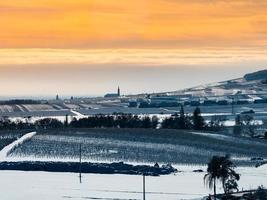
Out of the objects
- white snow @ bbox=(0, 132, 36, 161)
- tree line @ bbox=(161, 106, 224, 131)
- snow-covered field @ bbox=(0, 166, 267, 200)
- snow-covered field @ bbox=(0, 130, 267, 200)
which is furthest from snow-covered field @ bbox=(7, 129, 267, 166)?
tree line @ bbox=(161, 106, 224, 131)

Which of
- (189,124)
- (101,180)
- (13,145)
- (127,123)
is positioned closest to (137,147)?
(13,145)

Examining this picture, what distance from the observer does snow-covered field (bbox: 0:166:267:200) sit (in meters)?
50.7

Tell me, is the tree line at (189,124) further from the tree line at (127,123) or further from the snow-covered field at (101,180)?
the snow-covered field at (101,180)

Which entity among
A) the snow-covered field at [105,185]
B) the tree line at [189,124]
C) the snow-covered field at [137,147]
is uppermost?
the tree line at [189,124]

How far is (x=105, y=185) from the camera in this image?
56.4 metres

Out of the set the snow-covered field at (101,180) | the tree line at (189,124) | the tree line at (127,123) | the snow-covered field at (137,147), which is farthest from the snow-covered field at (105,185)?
the tree line at (127,123)

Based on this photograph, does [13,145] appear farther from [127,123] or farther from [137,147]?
[127,123]

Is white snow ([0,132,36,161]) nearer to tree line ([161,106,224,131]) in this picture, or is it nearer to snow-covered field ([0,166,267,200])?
snow-covered field ([0,166,267,200])

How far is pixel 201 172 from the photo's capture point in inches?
2515

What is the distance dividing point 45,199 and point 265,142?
159ft

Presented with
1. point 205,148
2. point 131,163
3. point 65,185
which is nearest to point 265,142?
point 205,148

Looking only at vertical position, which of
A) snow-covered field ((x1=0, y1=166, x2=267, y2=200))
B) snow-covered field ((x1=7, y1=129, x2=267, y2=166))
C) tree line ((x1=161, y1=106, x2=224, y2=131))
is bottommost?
snow-covered field ((x1=0, y1=166, x2=267, y2=200))

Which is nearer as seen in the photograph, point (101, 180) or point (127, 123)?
point (101, 180)

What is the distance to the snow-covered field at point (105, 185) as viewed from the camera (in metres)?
50.7
